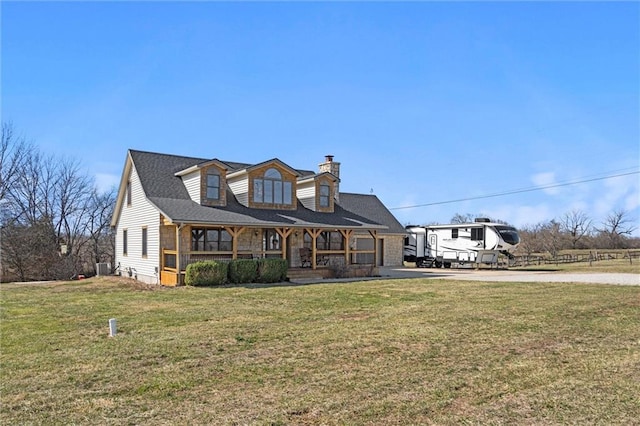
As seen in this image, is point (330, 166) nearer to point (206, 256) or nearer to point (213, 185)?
point (213, 185)

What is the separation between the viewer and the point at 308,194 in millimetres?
24578

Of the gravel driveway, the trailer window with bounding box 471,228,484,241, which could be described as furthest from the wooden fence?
the gravel driveway

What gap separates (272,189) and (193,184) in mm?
3600

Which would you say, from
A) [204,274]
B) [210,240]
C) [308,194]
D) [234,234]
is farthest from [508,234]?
[204,274]

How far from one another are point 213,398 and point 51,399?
166 centimetres

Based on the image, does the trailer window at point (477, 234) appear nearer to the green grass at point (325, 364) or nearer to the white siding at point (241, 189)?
the white siding at point (241, 189)

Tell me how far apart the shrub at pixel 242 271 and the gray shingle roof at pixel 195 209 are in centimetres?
157

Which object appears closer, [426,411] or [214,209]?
[426,411]

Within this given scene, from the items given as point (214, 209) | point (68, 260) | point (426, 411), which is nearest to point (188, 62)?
point (214, 209)

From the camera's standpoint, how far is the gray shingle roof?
19.2m

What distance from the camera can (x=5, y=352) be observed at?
705cm

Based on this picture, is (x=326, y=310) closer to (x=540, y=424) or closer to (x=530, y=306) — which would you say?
(x=530, y=306)

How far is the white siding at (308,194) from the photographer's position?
2425 centimetres

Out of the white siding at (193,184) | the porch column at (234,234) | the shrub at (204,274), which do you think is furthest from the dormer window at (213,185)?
the shrub at (204,274)
